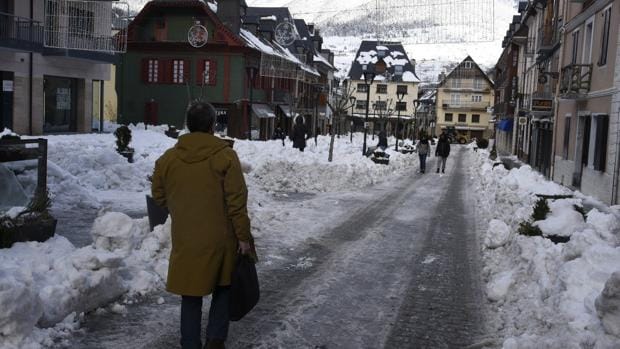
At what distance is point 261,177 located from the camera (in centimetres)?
1712

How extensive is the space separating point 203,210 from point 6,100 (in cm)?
2302

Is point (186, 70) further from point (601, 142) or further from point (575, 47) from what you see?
point (601, 142)

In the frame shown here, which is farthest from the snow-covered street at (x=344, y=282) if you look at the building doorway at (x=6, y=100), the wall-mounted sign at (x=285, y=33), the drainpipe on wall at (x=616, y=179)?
the wall-mounted sign at (x=285, y=33)

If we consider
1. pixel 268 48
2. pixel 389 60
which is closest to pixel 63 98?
pixel 268 48

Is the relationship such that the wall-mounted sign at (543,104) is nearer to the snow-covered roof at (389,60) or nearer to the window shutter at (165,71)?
the window shutter at (165,71)

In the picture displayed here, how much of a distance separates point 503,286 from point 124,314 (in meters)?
3.89

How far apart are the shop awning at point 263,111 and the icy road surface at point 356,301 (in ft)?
101

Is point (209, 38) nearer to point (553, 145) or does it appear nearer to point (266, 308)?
point (553, 145)

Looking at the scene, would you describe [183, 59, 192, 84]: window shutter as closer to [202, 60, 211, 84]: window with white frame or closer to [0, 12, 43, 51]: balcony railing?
[202, 60, 211, 84]: window with white frame

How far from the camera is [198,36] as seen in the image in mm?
37625

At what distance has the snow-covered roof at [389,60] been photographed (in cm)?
8800

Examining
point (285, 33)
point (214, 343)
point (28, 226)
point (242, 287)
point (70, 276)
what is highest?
point (285, 33)

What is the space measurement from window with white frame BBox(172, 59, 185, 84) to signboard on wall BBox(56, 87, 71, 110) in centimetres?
1160

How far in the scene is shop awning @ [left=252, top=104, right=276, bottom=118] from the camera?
41.3 meters
